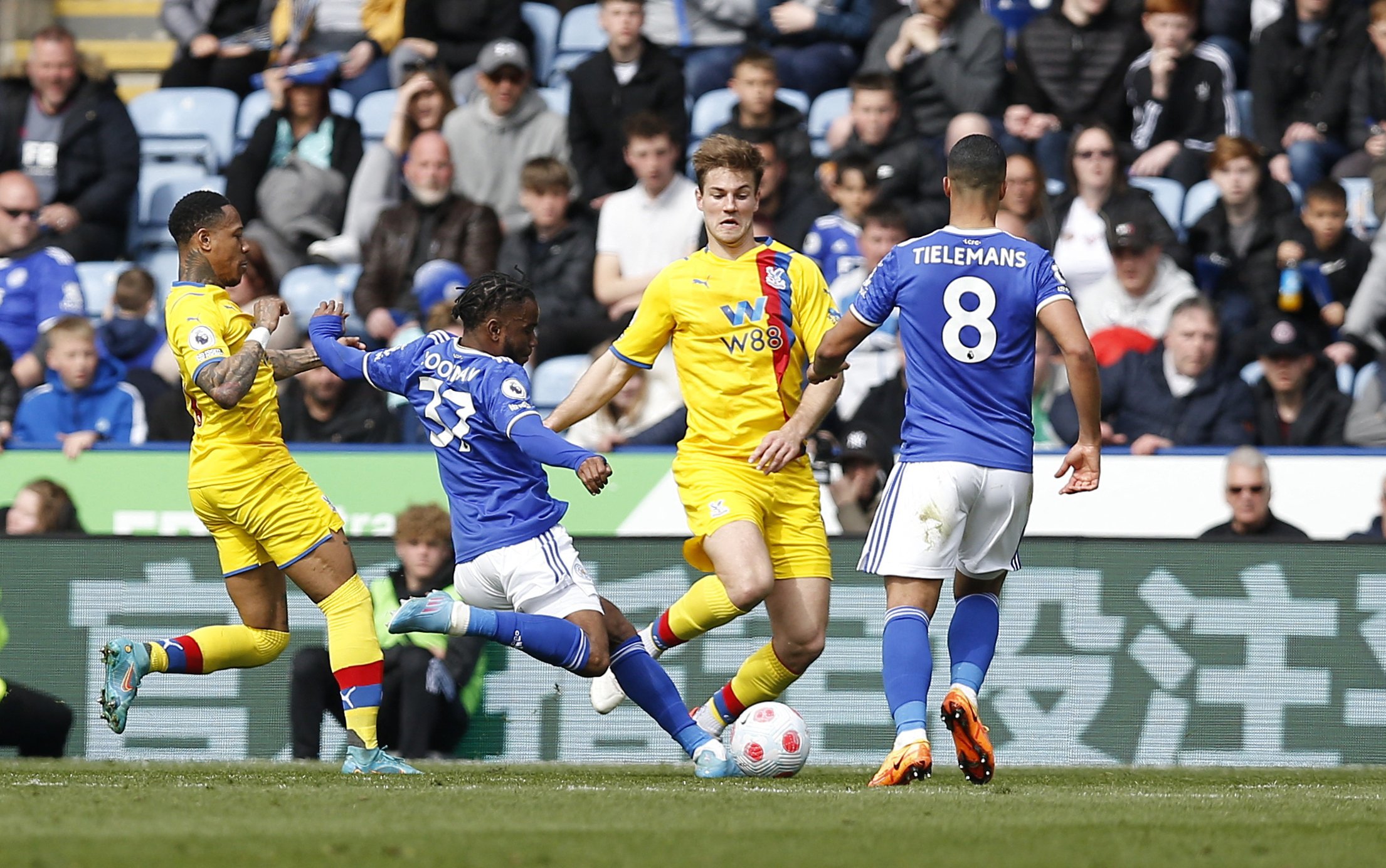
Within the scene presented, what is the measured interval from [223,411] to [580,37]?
771cm

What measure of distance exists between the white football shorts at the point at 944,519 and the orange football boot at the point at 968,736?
45 centimetres

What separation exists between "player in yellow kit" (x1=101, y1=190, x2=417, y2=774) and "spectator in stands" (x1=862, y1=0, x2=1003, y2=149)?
6273 millimetres

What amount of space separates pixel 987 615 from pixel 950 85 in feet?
21.1

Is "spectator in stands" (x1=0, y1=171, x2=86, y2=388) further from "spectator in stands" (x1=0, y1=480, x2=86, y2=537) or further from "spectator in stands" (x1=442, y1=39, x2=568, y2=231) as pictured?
"spectator in stands" (x1=0, y1=480, x2=86, y2=537)

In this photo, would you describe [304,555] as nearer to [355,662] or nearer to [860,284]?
[355,662]

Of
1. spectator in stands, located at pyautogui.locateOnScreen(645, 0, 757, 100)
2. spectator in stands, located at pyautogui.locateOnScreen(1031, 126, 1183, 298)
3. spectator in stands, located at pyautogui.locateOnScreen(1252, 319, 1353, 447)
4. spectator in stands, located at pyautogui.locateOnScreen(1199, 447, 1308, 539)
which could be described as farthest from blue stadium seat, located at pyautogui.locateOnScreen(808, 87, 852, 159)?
spectator in stands, located at pyautogui.locateOnScreen(1199, 447, 1308, 539)

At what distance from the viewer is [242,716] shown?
8852 mm

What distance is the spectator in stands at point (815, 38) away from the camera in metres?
13.2

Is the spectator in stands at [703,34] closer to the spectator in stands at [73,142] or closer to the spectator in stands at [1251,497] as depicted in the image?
the spectator in stands at [73,142]

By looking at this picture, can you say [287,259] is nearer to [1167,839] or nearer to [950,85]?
[950,85]

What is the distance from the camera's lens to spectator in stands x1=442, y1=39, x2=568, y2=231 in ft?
41.2

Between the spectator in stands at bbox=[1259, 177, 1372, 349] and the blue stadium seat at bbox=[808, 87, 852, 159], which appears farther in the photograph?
the blue stadium seat at bbox=[808, 87, 852, 159]

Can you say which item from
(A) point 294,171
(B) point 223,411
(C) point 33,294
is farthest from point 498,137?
(B) point 223,411

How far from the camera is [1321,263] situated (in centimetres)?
1111
